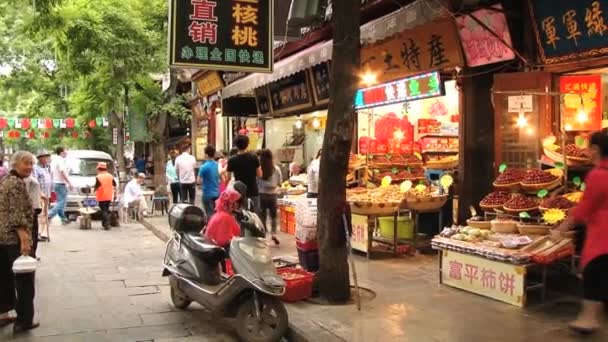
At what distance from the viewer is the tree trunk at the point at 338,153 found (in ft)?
22.1

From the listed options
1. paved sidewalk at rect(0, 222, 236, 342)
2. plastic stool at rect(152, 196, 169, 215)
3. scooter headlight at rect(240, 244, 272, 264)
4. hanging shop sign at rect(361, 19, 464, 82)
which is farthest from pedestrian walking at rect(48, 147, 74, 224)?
scooter headlight at rect(240, 244, 272, 264)

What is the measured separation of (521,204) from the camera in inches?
304

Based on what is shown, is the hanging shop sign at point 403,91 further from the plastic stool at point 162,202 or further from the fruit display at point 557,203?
the plastic stool at point 162,202

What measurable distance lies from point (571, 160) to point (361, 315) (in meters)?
3.49

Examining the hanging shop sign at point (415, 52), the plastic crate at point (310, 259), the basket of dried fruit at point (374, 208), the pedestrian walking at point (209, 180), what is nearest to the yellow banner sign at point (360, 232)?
the basket of dried fruit at point (374, 208)

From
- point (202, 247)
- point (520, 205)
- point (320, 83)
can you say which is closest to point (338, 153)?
point (202, 247)

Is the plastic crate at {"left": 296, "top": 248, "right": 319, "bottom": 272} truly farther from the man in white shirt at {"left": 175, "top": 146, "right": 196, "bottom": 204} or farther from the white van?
the white van

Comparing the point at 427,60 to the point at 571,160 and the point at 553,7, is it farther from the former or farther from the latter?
the point at 571,160

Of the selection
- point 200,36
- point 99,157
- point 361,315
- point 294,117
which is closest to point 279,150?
point 294,117

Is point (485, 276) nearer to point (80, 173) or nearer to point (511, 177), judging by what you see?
point (511, 177)

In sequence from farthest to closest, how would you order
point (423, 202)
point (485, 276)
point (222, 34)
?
point (423, 202), point (222, 34), point (485, 276)

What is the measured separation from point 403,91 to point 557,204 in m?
3.95

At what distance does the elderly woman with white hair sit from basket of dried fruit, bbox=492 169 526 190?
5976 millimetres

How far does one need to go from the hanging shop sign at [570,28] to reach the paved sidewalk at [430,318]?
309 centimetres
